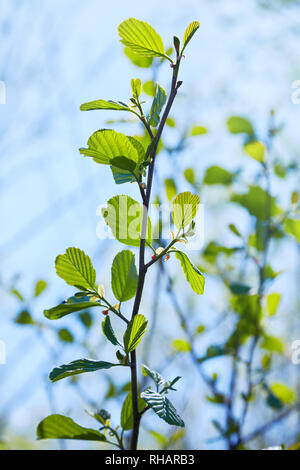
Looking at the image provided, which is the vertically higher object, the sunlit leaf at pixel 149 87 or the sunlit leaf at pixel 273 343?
the sunlit leaf at pixel 149 87

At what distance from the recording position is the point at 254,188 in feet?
2.17

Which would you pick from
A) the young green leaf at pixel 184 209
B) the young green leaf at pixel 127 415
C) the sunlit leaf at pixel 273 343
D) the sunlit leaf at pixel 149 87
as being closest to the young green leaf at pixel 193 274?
the young green leaf at pixel 184 209

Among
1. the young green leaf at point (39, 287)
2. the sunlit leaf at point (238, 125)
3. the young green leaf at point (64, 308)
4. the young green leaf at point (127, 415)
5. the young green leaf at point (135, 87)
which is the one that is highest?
the sunlit leaf at point (238, 125)

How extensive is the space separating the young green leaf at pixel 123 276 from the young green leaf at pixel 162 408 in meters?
0.08

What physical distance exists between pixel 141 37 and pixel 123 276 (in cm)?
19

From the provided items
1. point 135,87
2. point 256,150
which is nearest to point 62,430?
point 135,87

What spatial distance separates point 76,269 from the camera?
0.31 metres

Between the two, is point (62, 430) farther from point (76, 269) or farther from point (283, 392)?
point (283, 392)

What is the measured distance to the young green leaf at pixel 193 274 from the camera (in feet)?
1.01

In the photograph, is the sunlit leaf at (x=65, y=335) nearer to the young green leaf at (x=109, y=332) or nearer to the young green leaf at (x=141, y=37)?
the young green leaf at (x=109, y=332)

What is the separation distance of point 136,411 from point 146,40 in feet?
0.91

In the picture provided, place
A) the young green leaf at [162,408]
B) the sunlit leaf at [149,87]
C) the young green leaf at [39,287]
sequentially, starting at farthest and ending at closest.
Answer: the young green leaf at [39,287]
the sunlit leaf at [149,87]
the young green leaf at [162,408]

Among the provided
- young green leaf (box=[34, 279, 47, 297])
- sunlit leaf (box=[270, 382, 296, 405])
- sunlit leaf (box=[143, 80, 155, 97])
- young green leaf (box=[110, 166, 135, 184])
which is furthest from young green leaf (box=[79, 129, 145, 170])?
Result: sunlit leaf (box=[270, 382, 296, 405])
